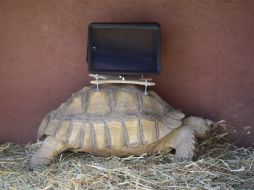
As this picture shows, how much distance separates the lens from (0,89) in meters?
4.95

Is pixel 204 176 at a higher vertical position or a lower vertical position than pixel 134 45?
lower

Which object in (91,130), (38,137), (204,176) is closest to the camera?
(204,176)

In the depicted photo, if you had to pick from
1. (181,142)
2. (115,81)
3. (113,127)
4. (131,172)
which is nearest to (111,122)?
(113,127)

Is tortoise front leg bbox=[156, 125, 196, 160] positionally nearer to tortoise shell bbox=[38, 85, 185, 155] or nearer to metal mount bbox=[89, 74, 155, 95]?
tortoise shell bbox=[38, 85, 185, 155]

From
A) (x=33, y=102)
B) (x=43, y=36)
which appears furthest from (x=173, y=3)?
(x=33, y=102)

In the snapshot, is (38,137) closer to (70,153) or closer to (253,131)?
(70,153)

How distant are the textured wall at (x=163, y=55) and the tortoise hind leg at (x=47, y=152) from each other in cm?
59

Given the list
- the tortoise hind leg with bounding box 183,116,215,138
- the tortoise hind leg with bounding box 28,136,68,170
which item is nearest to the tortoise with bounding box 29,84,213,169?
the tortoise hind leg with bounding box 28,136,68,170

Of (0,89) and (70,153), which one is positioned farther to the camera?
(0,89)

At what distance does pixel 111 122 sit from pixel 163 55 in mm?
921

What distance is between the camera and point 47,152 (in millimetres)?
4434

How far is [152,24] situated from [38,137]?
1.49 metres

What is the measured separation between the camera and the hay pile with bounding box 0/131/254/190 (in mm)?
3857

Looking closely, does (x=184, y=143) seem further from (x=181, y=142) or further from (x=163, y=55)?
(x=163, y=55)
